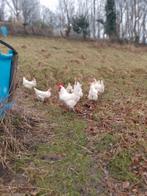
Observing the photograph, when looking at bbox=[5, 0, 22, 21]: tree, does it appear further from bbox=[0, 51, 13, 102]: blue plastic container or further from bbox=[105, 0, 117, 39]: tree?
bbox=[0, 51, 13, 102]: blue plastic container

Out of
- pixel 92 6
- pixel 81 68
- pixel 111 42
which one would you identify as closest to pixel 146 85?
pixel 81 68

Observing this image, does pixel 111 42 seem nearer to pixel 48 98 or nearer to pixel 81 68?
pixel 81 68

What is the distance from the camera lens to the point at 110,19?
19.6 meters

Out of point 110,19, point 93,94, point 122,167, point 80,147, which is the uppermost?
point 110,19

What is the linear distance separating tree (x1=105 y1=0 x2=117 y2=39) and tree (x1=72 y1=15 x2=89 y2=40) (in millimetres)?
1224

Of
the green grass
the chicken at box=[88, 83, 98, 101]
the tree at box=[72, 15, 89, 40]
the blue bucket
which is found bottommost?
the green grass

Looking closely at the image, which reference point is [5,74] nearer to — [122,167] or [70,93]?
[122,167]

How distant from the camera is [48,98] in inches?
261

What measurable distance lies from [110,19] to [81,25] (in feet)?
6.52

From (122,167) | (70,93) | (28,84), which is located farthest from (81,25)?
(122,167)

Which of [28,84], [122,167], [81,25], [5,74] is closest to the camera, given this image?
[122,167]

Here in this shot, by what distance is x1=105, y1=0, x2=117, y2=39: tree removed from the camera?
19.0 meters

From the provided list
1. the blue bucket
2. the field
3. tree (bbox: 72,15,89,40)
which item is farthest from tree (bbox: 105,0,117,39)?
the blue bucket

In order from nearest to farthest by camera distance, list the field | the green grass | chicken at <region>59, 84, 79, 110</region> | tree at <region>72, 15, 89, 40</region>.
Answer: the field, the green grass, chicken at <region>59, 84, 79, 110</region>, tree at <region>72, 15, 89, 40</region>
